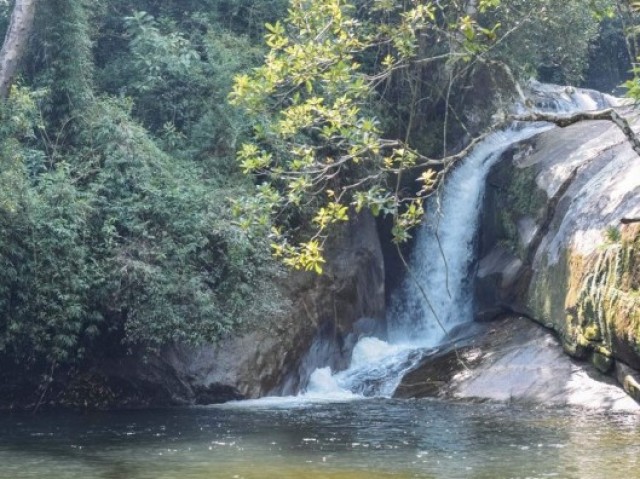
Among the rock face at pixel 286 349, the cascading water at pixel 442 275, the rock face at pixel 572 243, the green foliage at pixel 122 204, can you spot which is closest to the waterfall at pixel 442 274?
the cascading water at pixel 442 275

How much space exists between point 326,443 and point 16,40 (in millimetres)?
9551

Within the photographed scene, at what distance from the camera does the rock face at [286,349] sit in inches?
659

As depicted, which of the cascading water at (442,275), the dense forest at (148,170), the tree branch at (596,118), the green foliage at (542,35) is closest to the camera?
the tree branch at (596,118)

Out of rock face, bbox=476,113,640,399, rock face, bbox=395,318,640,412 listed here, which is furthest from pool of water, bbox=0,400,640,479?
rock face, bbox=476,113,640,399

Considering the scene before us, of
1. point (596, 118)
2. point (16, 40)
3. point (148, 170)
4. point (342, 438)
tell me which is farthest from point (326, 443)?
point (16, 40)

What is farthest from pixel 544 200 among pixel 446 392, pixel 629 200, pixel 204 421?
pixel 204 421

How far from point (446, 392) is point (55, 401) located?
6.81 metres

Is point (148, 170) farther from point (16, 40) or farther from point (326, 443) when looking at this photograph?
point (326, 443)

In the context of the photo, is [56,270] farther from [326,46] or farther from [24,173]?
[326,46]

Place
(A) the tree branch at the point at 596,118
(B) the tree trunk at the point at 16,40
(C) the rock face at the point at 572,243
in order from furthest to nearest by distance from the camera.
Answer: (B) the tree trunk at the point at 16,40, (C) the rock face at the point at 572,243, (A) the tree branch at the point at 596,118

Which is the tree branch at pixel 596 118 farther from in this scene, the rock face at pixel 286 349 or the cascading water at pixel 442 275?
the cascading water at pixel 442 275

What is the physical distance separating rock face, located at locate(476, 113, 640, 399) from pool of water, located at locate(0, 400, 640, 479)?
4.96ft

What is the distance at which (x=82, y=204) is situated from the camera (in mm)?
15859

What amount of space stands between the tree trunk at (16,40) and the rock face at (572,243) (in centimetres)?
1022
